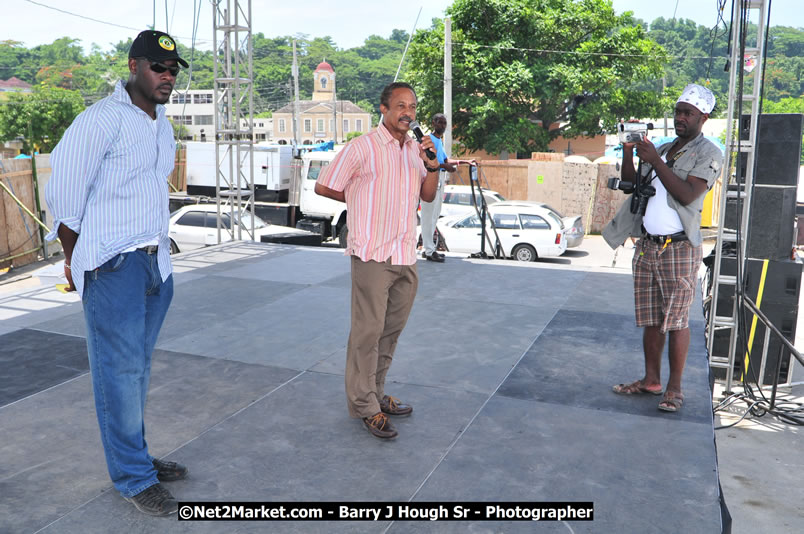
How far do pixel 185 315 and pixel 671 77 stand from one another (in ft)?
218

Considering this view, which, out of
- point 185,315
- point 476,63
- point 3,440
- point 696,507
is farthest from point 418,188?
point 476,63

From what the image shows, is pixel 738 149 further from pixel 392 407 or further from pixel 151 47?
pixel 151 47

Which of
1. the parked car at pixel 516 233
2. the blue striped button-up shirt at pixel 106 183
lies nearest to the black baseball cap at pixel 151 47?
the blue striped button-up shirt at pixel 106 183

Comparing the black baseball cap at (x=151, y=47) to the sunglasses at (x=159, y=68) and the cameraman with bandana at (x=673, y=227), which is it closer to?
the sunglasses at (x=159, y=68)

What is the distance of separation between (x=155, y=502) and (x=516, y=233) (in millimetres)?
13162

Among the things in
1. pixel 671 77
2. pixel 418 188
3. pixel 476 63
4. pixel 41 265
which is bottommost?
pixel 41 265

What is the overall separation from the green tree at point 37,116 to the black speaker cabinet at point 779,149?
49.7m

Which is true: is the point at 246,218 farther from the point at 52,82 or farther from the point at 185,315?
the point at 52,82

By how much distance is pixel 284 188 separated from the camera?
61.4 ft

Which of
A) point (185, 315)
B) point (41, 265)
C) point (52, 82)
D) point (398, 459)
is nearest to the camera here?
point (398, 459)

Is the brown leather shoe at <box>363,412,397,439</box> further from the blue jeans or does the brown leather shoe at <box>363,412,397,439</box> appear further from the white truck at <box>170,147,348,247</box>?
the white truck at <box>170,147,348,247</box>

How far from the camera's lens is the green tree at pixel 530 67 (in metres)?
27.3

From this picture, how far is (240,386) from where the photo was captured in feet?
13.0

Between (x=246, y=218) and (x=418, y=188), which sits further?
(x=246, y=218)
